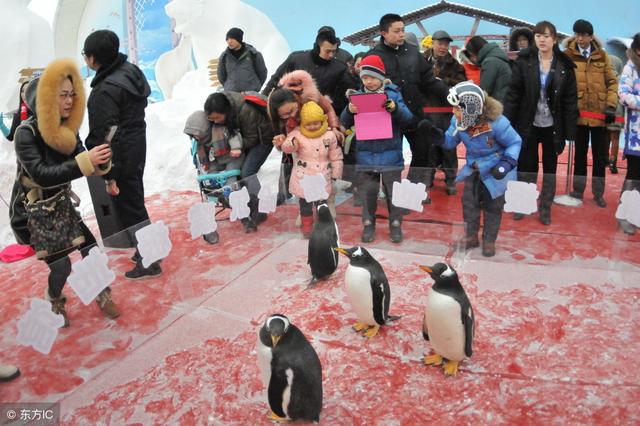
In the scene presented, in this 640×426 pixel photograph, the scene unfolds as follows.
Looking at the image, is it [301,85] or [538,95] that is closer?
[301,85]

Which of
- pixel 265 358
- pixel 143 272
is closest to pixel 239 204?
pixel 143 272

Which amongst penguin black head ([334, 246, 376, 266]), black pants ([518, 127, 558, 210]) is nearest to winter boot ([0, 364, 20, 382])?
penguin black head ([334, 246, 376, 266])

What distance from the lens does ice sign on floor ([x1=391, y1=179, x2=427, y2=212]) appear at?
3.11 m

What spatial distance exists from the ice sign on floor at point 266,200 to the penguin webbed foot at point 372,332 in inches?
45.4

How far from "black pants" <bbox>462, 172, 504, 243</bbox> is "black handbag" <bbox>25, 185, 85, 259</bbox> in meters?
1.99

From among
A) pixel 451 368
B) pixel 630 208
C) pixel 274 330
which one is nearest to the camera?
pixel 274 330

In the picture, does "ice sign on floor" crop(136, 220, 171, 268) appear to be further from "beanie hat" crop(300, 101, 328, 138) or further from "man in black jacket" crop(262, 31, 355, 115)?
"man in black jacket" crop(262, 31, 355, 115)

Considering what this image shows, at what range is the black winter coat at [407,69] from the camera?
3660 millimetres

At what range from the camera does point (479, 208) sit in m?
2.96

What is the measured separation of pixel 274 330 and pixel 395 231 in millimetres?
1689

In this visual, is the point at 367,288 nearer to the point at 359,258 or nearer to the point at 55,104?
the point at 359,258

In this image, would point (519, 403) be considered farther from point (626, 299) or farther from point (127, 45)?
point (127, 45)

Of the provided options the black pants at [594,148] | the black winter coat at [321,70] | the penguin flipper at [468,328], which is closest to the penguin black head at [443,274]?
the penguin flipper at [468,328]

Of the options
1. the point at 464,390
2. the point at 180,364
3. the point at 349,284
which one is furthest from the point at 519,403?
the point at 180,364
